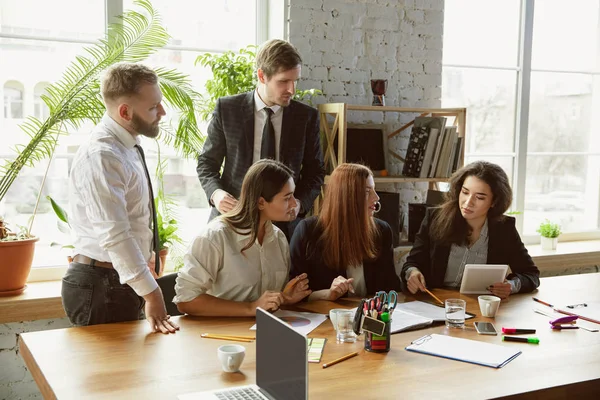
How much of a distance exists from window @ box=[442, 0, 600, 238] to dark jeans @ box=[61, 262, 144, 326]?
9.70ft

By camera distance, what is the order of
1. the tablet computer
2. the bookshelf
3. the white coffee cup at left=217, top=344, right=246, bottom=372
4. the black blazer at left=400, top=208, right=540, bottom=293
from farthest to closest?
the bookshelf < the black blazer at left=400, top=208, right=540, bottom=293 < the tablet computer < the white coffee cup at left=217, top=344, right=246, bottom=372

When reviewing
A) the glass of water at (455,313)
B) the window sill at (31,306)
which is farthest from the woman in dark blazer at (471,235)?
the window sill at (31,306)

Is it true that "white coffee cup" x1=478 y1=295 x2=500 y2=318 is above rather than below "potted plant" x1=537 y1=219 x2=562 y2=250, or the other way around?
above

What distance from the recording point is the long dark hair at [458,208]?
2963 millimetres

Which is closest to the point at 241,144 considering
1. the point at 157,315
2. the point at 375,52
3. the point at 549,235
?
the point at 157,315

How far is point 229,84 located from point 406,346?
1984mm

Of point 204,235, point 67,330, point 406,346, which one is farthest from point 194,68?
point 406,346

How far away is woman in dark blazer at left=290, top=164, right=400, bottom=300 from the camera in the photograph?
2.71 m

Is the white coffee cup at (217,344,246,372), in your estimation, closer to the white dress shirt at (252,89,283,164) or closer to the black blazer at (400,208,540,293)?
the black blazer at (400,208,540,293)

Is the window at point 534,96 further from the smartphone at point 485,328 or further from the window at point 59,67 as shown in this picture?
the smartphone at point 485,328

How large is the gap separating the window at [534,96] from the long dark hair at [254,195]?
242cm

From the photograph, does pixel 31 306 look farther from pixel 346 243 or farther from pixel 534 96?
pixel 534 96

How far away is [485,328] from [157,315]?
107 cm

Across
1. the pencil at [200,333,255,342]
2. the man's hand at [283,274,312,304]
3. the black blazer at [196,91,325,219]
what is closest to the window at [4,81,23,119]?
the black blazer at [196,91,325,219]
